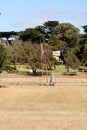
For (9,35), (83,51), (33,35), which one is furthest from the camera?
(9,35)

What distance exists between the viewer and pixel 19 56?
263ft

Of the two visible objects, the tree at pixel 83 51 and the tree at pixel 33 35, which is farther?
the tree at pixel 33 35

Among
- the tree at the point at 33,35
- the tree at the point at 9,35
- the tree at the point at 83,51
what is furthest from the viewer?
the tree at the point at 9,35

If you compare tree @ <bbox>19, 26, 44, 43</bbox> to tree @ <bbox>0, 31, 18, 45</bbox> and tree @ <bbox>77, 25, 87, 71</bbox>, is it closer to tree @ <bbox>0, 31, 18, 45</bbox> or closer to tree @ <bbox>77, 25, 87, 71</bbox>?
tree @ <bbox>0, 31, 18, 45</bbox>

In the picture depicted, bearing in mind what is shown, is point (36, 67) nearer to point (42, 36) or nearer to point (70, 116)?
point (42, 36)

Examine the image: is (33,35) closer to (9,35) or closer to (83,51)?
(9,35)

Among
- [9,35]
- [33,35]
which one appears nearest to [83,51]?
[33,35]

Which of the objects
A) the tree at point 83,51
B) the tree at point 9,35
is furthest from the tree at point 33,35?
the tree at point 83,51

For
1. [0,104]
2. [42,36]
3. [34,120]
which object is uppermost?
[34,120]

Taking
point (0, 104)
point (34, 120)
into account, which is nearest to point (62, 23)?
point (0, 104)

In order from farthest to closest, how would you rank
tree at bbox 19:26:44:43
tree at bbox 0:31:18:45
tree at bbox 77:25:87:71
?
tree at bbox 0:31:18:45
tree at bbox 19:26:44:43
tree at bbox 77:25:87:71

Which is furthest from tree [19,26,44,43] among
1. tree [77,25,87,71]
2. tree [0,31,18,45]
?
tree [77,25,87,71]

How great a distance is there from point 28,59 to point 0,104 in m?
50.1

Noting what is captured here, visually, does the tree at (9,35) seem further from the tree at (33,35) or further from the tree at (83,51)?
the tree at (83,51)
